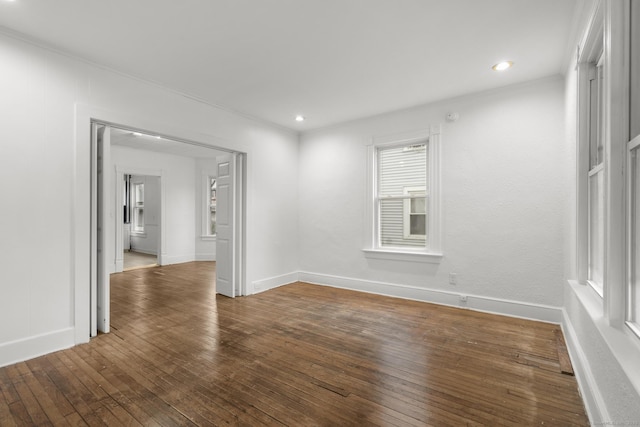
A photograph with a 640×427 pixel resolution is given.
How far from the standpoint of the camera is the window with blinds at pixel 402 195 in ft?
14.4

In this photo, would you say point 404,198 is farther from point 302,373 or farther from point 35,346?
point 35,346

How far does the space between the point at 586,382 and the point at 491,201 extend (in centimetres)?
222

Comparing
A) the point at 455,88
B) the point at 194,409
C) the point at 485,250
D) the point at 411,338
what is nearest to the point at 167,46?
the point at 194,409

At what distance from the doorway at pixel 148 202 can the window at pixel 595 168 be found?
3.92m

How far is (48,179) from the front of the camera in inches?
107

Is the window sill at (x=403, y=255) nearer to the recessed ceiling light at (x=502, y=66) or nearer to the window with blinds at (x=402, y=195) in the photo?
the window with blinds at (x=402, y=195)

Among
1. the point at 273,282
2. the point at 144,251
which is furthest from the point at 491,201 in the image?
the point at 144,251

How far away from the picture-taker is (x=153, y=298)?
175 inches

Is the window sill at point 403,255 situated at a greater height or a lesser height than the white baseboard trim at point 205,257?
greater

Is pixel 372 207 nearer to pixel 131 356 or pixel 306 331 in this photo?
pixel 306 331

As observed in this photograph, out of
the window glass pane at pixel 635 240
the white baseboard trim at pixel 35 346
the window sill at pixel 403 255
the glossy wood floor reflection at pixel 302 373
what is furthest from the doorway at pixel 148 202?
the window glass pane at pixel 635 240

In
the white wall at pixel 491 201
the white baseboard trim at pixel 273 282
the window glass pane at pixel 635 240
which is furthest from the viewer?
the white baseboard trim at pixel 273 282

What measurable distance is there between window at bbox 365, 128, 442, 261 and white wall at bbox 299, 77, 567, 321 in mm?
131

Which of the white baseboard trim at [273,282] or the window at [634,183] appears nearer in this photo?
the window at [634,183]
